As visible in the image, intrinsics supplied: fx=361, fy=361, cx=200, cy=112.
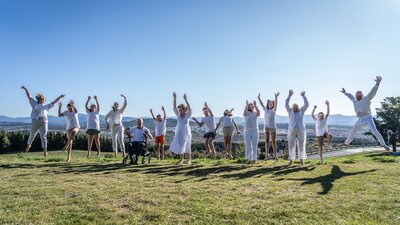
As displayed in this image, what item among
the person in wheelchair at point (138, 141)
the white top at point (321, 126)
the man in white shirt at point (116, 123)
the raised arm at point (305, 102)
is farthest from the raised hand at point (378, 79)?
the man in white shirt at point (116, 123)

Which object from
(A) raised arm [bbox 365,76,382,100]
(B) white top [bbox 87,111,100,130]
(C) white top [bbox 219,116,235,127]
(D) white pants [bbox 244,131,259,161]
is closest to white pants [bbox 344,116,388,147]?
(A) raised arm [bbox 365,76,382,100]

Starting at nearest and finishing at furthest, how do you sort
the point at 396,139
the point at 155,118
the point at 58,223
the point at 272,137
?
1. the point at 58,223
2. the point at 272,137
3. the point at 155,118
4. the point at 396,139

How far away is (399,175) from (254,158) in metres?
6.07

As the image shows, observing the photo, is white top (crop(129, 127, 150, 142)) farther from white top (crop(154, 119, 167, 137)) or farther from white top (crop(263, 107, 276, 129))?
white top (crop(263, 107, 276, 129))

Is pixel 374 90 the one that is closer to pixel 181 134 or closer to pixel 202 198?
pixel 181 134

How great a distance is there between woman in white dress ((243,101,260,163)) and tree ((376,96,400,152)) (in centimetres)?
5143

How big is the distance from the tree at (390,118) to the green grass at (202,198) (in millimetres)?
55176

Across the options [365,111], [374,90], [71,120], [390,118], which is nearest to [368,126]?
[365,111]

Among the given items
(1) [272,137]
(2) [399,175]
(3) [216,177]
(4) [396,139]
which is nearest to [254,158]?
(1) [272,137]

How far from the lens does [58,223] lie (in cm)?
631

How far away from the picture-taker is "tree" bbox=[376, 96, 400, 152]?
60.3m

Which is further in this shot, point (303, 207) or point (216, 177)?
point (216, 177)

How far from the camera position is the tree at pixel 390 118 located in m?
60.3

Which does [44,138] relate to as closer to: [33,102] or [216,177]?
[33,102]
